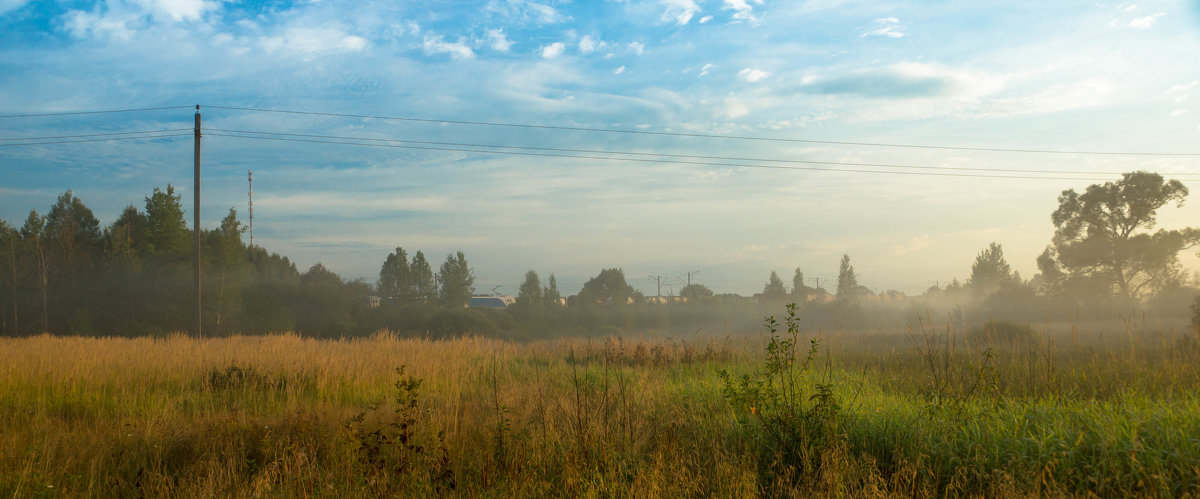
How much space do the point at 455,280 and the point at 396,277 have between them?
8177 millimetres

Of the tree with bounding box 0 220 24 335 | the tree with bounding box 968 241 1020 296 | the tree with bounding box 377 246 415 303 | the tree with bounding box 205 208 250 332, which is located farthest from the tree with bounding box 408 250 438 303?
the tree with bounding box 968 241 1020 296

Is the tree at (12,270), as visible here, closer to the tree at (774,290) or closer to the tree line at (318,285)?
the tree line at (318,285)

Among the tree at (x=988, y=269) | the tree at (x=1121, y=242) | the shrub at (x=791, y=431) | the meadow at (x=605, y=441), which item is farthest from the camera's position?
the tree at (x=988, y=269)

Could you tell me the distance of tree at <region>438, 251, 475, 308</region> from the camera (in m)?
88.3

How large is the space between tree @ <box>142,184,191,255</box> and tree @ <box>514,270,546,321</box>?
32.9 meters

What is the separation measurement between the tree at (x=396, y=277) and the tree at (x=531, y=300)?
619 inches

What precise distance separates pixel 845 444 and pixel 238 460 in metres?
6.47

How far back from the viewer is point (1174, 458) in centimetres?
554

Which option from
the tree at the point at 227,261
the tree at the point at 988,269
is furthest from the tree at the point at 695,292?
the tree at the point at 227,261

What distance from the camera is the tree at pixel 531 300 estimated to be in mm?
69688

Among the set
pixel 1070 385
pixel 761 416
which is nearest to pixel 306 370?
pixel 761 416

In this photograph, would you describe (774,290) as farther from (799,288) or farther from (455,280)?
(455,280)

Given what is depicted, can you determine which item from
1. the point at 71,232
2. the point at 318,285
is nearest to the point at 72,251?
the point at 71,232

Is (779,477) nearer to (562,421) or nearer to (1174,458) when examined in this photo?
(562,421)
